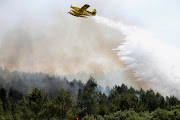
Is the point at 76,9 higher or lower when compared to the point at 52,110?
higher

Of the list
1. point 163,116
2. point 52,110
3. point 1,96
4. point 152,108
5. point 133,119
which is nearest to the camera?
point 133,119

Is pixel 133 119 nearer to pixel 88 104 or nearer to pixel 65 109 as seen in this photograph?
pixel 65 109

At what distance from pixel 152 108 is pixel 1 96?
122 meters

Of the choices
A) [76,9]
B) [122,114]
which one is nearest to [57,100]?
[122,114]

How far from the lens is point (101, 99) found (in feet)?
436

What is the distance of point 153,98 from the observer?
122500mm

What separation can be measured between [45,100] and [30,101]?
4409 millimetres

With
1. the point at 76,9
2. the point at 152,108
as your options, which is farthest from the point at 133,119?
the point at 152,108

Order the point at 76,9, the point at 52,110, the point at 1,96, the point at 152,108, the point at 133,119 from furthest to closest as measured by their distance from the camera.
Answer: the point at 1,96 → the point at 152,108 → the point at 52,110 → the point at 133,119 → the point at 76,9

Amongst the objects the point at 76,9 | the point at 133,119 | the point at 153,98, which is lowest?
the point at 133,119

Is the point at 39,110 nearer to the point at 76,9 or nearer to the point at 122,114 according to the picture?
the point at 122,114

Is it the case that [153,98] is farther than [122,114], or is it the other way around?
[153,98]

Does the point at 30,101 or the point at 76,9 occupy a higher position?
the point at 76,9

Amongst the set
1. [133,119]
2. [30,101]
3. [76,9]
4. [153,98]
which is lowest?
[133,119]
